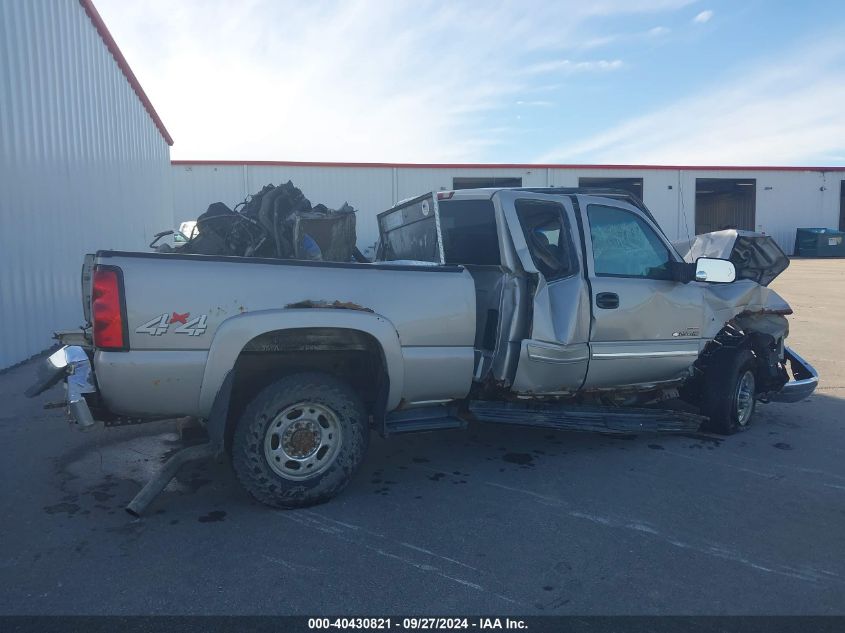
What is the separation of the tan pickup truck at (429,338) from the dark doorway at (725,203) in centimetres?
3275

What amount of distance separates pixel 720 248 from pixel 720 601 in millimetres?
4245

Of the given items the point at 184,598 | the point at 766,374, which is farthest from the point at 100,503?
the point at 766,374

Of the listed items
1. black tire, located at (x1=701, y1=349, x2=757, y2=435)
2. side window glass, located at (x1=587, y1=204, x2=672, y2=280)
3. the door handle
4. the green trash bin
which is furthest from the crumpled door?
the green trash bin

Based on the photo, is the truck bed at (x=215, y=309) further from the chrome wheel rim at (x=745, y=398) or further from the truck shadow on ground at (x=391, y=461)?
the chrome wheel rim at (x=745, y=398)

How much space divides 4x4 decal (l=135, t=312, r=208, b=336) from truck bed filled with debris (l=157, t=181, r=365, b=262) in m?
1.87

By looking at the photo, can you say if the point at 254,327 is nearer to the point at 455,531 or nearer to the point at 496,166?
the point at 455,531

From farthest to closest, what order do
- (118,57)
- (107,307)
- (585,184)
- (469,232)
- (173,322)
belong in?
(585,184), (118,57), (469,232), (173,322), (107,307)

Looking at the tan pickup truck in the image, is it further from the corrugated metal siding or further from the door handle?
the corrugated metal siding

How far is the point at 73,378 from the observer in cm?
367

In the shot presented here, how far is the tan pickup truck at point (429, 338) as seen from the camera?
11.8 feet

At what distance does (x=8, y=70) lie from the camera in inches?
325

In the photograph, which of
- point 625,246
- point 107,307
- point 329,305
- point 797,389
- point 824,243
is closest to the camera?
point 107,307

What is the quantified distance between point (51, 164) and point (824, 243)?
3916cm

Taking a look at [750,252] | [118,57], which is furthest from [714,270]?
[118,57]
